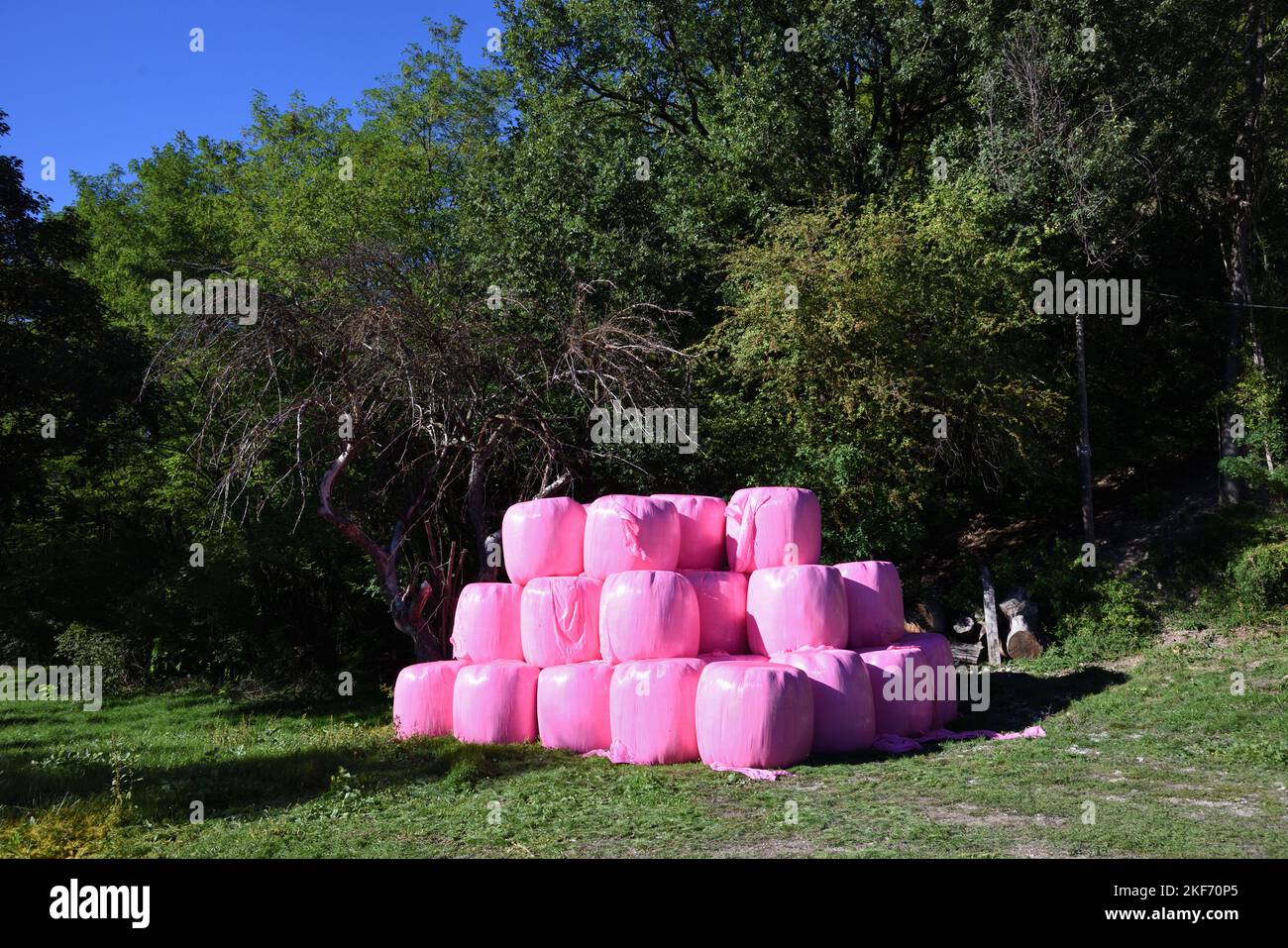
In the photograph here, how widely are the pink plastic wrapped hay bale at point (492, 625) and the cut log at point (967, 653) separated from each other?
270 inches

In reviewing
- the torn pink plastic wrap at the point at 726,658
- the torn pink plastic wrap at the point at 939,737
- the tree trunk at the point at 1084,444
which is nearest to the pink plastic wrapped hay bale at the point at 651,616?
the torn pink plastic wrap at the point at 726,658

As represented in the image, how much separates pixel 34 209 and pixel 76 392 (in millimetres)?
3084

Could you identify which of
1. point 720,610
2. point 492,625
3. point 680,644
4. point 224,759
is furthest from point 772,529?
point 224,759

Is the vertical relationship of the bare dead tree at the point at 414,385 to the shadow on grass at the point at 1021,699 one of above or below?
above

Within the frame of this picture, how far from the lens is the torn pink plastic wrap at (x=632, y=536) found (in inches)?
388

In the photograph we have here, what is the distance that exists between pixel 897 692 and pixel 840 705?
0.84 m

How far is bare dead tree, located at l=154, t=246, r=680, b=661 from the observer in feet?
41.3

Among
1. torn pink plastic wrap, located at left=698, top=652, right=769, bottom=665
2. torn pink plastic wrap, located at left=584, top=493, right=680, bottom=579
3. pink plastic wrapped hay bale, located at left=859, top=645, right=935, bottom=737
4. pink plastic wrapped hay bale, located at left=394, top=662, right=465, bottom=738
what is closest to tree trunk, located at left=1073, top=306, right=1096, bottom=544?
pink plastic wrapped hay bale, located at left=859, top=645, right=935, bottom=737

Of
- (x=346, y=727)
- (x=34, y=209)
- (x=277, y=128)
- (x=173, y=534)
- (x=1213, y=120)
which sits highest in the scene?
(x=277, y=128)

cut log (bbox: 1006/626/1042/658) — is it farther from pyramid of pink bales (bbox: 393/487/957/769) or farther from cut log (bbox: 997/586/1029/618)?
pyramid of pink bales (bbox: 393/487/957/769)

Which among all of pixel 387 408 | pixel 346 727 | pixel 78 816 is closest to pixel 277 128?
pixel 387 408

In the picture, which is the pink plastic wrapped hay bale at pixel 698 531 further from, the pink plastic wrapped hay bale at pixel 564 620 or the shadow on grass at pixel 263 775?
the shadow on grass at pixel 263 775
